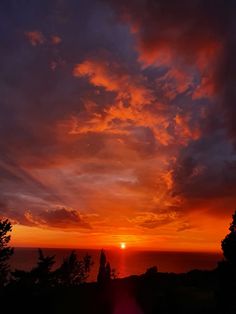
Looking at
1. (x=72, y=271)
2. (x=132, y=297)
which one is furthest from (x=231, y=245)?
(x=72, y=271)

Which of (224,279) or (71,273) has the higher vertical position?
(71,273)

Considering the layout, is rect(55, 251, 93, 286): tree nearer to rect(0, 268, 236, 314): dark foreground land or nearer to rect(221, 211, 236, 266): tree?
rect(0, 268, 236, 314): dark foreground land

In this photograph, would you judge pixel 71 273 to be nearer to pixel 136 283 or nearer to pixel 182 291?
pixel 136 283

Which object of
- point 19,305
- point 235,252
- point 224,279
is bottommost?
point 19,305

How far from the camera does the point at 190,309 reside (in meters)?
38.5

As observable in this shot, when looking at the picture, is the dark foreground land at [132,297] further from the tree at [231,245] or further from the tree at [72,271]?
the tree at [72,271]

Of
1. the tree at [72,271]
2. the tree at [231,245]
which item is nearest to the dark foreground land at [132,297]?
the tree at [231,245]

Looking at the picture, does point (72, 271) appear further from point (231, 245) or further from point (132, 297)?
point (231, 245)

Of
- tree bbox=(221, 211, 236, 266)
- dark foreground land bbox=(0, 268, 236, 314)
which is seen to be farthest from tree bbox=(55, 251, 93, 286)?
tree bbox=(221, 211, 236, 266)

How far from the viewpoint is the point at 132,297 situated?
44.3 metres

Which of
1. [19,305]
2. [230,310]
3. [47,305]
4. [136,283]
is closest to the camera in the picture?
[19,305]

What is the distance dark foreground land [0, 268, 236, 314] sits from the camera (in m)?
31.8

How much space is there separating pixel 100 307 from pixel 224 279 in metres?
16.3

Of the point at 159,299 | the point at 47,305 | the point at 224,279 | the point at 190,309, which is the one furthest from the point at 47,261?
the point at 224,279
